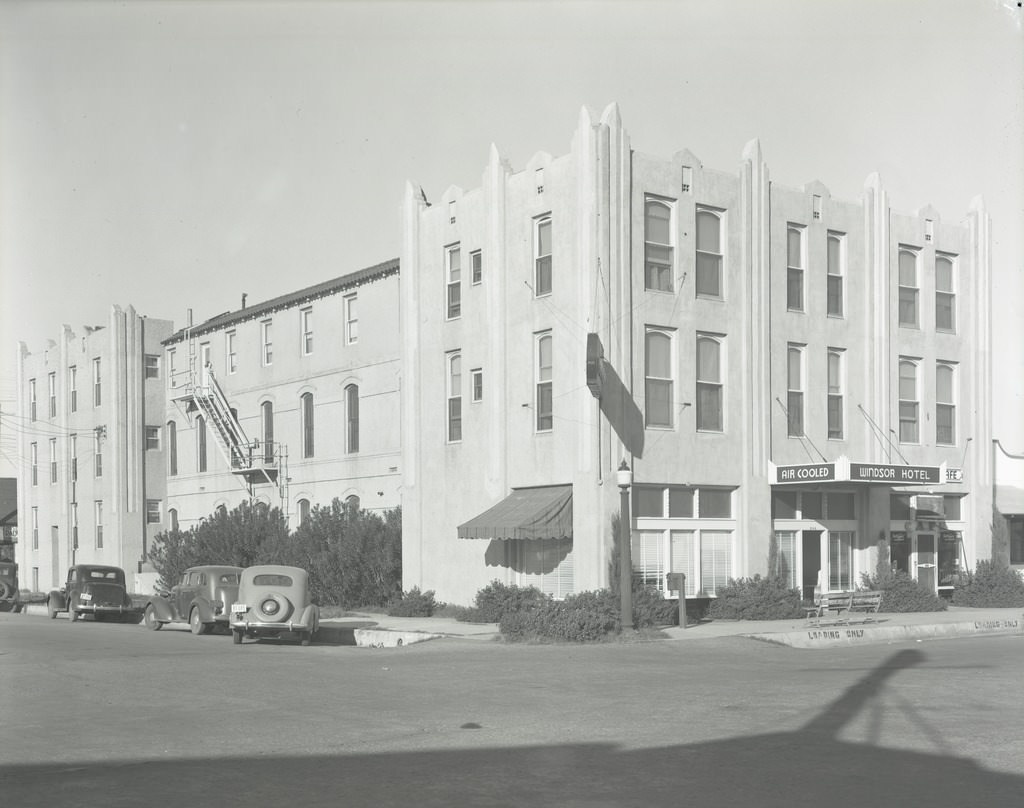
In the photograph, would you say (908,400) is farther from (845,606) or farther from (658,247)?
(658,247)

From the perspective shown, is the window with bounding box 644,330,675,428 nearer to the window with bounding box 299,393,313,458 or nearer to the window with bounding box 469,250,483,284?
the window with bounding box 469,250,483,284

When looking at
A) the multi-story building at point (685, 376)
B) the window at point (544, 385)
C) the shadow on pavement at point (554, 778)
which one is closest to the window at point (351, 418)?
the multi-story building at point (685, 376)

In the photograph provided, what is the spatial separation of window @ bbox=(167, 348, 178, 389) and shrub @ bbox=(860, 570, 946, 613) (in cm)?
3095

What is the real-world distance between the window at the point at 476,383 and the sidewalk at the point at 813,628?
5.72m

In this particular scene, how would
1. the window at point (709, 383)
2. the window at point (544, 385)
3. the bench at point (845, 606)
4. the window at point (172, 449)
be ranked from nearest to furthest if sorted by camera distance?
the bench at point (845, 606) < the window at point (544, 385) < the window at point (709, 383) < the window at point (172, 449)

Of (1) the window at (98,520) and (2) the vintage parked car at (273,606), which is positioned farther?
(1) the window at (98,520)

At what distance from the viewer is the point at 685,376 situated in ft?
95.8

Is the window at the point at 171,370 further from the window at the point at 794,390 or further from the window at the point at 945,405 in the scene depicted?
the window at the point at 945,405

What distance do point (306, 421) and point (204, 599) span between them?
14.3m

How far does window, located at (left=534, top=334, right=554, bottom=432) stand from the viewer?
29.1 meters

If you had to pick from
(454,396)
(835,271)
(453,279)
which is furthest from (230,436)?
(835,271)

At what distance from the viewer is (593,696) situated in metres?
14.6

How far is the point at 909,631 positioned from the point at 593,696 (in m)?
12.9

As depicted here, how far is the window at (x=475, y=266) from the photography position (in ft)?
104
